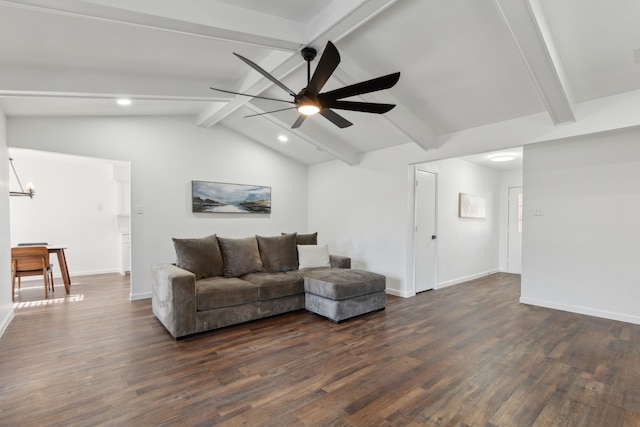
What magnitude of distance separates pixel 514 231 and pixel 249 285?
622 centimetres

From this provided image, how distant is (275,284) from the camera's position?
150 inches

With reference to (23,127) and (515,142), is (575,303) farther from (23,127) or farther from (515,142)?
(23,127)

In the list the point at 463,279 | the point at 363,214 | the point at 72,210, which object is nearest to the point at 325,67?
the point at 363,214

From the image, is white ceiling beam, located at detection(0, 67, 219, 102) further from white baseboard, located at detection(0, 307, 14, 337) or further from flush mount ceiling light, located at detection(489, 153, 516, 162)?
flush mount ceiling light, located at detection(489, 153, 516, 162)

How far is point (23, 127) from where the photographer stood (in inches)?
152

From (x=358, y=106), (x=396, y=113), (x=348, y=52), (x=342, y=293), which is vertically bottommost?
(x=342, y=293)

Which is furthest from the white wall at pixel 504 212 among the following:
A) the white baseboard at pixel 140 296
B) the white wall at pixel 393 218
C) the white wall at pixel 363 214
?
the white baseboard at pixel 140 296

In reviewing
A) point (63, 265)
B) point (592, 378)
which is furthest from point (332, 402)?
point (63, 265)

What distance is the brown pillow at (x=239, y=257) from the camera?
4055mm

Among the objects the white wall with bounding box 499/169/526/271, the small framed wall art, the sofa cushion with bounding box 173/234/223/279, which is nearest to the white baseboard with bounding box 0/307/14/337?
the sofa cushion with bounding box 173/234/223/279

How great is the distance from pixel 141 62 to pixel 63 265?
3.74 metres

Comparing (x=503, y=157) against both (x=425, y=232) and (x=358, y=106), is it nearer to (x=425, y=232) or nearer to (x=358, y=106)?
(x=425, y=232)

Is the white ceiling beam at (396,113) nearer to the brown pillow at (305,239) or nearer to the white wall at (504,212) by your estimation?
the brown pillow at (305,239)

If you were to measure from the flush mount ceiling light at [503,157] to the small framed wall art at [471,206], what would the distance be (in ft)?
2.63
